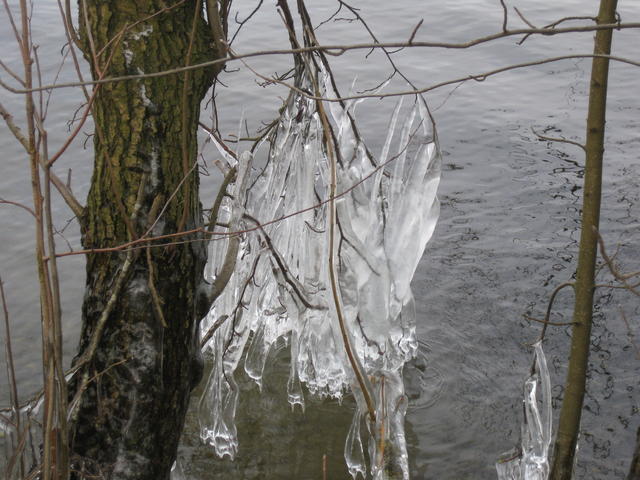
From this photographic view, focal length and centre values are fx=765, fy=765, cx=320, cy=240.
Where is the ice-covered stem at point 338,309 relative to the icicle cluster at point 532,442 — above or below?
above

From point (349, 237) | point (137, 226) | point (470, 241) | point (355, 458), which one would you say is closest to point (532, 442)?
point (355, 458)

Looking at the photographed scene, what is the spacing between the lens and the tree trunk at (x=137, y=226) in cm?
257

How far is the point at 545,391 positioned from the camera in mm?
3100

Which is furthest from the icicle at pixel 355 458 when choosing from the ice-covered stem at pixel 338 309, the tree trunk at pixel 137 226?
the tree trunk at pixel 137 226

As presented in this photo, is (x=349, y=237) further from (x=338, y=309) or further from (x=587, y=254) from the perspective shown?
(x=587, y=254)

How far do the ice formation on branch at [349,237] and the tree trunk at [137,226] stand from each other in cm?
32

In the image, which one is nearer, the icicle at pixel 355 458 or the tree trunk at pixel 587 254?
the tree trunk at pixel 587 254

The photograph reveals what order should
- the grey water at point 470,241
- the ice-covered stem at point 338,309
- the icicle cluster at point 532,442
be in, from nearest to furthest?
the ice-covered stem at point 338,309
the icicle cluster at point 532,442
the grey water at point 470,241

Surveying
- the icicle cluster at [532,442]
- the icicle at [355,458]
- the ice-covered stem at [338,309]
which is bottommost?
the icicle at [355,458]

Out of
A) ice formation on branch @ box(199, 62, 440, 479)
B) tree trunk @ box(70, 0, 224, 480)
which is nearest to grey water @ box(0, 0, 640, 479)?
ice formation on branch @ box(199, 62, 440, 479)

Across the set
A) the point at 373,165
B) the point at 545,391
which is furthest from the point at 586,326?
the point at 373,165

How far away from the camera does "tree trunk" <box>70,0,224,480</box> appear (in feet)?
8.43

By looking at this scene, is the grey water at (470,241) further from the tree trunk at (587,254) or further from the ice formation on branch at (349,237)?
the ice formation on branch at (349,237)

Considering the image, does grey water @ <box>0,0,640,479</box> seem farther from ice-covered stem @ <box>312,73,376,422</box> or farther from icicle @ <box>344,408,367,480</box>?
ice-covered stem @ <box>312,73,376,422</box>
